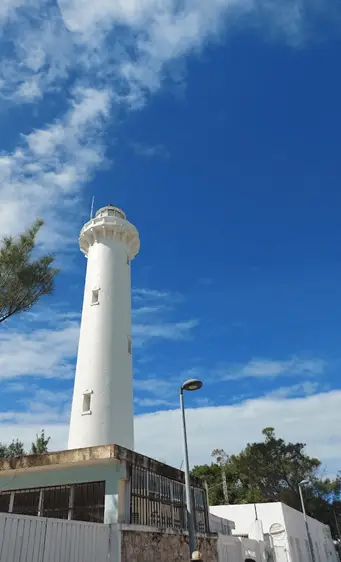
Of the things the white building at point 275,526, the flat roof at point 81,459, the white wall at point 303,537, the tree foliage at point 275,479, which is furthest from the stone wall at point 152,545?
the tree foliage at point 275,479

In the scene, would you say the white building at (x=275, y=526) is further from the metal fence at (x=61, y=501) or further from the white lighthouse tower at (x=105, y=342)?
the metal fence at (x=61, y=501)

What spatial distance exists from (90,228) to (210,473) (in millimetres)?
37987

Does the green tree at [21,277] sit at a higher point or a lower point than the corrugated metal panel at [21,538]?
higher

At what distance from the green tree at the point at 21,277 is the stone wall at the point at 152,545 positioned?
303 inches

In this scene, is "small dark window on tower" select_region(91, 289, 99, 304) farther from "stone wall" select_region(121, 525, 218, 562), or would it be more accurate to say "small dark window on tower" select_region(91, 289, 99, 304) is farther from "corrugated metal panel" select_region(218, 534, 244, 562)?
"corrugated metal panel" select_region(218, 534, 244, 562)

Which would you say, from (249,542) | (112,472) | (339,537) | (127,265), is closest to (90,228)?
(127,265)

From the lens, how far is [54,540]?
8.92 meters

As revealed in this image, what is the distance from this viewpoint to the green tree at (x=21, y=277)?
14719 mm

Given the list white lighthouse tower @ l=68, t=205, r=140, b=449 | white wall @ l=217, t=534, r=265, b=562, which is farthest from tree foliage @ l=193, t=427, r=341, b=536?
white lighthouse tower @ l=68, t=205, r=140, b=449

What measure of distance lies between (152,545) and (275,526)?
1753cm

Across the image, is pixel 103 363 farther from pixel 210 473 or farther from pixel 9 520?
pixel 210 473

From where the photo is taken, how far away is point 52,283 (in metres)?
15.8

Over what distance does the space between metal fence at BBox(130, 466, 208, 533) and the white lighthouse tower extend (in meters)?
3.65

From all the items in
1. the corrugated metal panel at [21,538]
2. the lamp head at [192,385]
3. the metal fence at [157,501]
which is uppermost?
the lamp head at [192,385]
